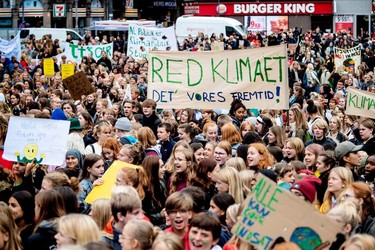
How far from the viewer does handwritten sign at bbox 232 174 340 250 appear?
21.5 ft

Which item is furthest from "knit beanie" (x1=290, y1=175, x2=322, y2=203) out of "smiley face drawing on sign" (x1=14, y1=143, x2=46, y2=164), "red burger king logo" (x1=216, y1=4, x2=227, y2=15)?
"red burger king logo" (x1=216, y1=4, x2=227, y2=15)

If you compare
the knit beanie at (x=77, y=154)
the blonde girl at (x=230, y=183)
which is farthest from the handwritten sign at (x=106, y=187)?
the knit beanie at (x=77, y=154)

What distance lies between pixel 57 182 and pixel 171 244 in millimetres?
2498

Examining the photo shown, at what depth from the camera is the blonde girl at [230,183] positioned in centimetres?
929

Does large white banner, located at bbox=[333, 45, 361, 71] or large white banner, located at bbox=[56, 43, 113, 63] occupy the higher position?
large white banner, located at bbox=[56, 43, 113, 63]

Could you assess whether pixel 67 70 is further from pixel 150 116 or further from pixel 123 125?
pixel 123 125

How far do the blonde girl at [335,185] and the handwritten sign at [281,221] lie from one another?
7.95 feet

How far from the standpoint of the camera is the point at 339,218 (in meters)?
7.71

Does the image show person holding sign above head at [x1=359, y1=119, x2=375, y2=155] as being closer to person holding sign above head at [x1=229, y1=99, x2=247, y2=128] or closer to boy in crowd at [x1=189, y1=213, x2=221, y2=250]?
person holding sign above head at [x1=229, y1=99, x2=247, y2=128]

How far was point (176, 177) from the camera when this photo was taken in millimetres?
10461

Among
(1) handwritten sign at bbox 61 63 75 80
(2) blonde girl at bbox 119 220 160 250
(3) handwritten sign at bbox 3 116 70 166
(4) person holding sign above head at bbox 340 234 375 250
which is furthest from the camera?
(1) handwritten sign at bbox 61 63 75 80

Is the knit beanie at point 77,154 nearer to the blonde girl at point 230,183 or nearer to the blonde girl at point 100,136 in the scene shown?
the blonde girl at point 100,136

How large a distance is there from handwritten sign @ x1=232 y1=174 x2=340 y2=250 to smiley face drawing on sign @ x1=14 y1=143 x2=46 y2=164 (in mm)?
4790

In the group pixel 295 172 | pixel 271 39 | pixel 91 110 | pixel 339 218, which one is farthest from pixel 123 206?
pixel 271 39
